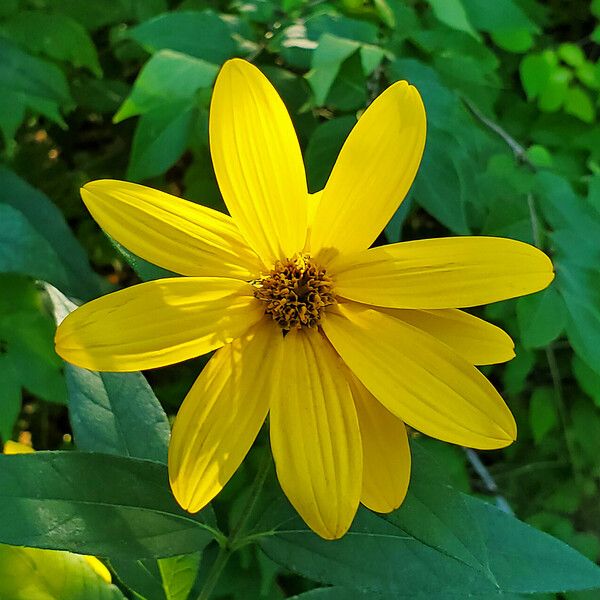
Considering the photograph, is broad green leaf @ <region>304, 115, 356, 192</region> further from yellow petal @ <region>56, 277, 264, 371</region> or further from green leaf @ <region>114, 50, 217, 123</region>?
yellow petal @ <region>56, 277, 264, 371</region>

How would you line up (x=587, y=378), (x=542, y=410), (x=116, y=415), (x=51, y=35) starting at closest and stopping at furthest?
(x=116, y=415), (x=51, y=35), (x=587, y=378), (x=542, y=410)

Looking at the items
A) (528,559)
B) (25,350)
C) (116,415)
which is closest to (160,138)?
(25,350)

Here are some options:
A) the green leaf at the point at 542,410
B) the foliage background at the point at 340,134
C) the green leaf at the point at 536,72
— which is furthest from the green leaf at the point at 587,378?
the green leaf at the point at 536,72

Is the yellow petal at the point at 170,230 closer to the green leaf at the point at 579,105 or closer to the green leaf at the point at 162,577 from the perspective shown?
the green leaf at the point at 162,577

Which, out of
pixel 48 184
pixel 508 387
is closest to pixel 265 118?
pixel 508 387

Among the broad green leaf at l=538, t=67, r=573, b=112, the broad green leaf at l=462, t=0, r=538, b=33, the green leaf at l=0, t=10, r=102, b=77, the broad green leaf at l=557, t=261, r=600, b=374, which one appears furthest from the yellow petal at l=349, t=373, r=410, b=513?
the broad green leaf at l=538, t=67, r=573, b=112

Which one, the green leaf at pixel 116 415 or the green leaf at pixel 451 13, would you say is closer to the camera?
the green leaf at pixel 116 415

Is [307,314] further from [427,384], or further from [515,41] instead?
[515,41]
